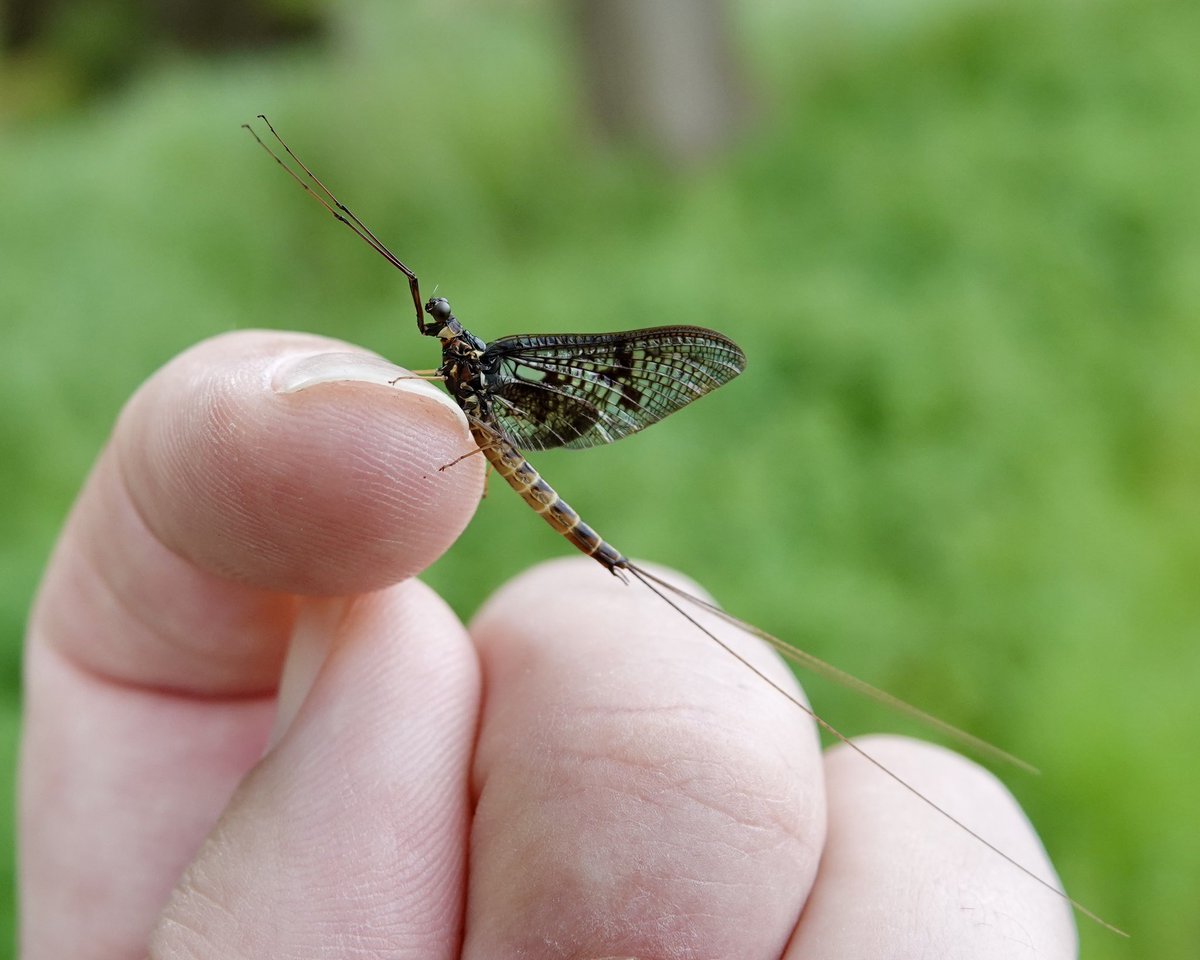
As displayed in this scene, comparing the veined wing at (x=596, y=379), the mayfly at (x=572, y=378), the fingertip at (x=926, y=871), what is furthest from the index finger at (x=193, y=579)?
the fingertip at (x=926, y=871)

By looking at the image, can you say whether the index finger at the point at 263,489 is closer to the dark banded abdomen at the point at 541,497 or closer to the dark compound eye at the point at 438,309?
the dark banded abdomen at the point at 541,497

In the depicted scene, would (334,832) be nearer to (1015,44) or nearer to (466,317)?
(466,317)

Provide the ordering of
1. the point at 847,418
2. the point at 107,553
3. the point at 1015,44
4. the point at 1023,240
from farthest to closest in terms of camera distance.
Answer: the point at 1015,44 < the point at 1023,240 < the point at 847,418 < the point at 107,553

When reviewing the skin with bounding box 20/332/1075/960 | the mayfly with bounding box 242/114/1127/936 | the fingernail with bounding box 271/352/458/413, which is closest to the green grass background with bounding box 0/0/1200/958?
the skin with bounding box 20/332/1075/960

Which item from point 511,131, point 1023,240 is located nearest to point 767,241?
point 1023,240

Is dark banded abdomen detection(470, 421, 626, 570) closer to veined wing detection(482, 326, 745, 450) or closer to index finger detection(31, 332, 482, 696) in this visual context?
index finger detection(31, 332, 482, 696)

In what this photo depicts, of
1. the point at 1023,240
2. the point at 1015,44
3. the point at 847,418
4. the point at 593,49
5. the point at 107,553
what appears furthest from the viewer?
the point at 1015,44

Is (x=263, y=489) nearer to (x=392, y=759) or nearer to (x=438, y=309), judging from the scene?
(x=392, y=759)
